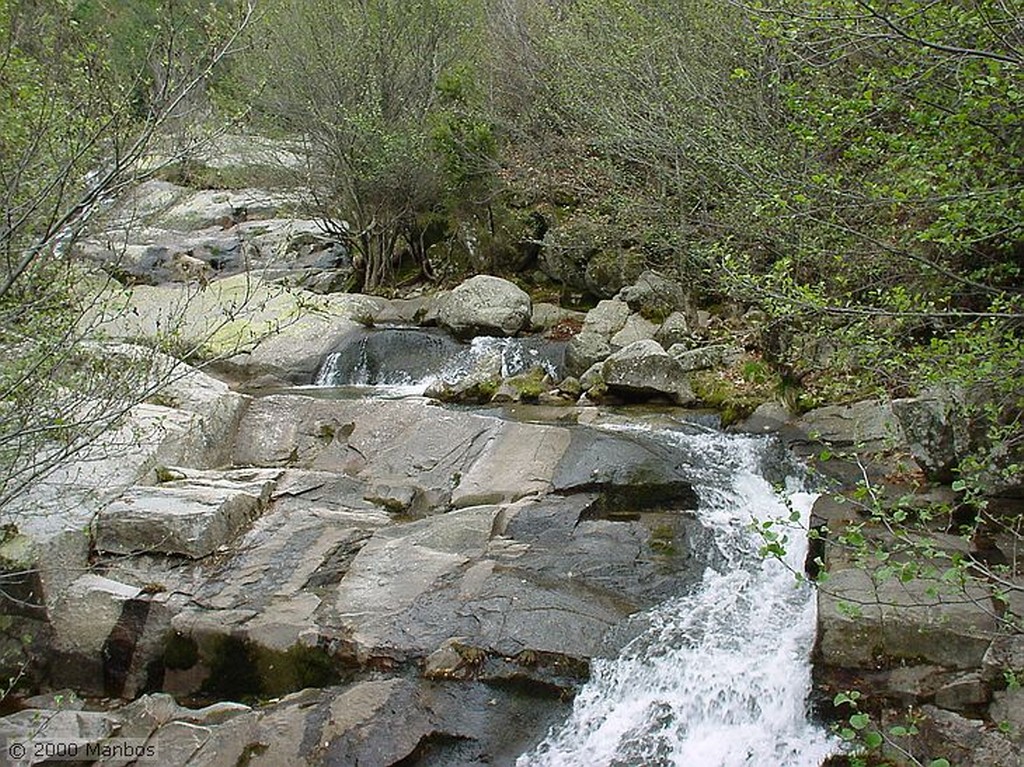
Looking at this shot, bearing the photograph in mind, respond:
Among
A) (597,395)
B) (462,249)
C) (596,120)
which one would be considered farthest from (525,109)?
(597,395)

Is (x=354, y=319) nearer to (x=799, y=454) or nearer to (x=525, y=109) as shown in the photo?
(x=525, y=109)

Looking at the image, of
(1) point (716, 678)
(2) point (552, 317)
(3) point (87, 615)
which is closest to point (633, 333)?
(2) point (552, 317)

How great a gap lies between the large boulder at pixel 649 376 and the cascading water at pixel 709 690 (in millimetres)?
4166

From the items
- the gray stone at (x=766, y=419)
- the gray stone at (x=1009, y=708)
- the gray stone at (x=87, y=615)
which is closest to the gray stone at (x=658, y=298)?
the gray stone at (x=766, y=419)

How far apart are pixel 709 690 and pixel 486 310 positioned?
10.1 m

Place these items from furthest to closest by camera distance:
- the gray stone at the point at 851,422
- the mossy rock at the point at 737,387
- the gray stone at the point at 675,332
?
the gray stone at the point at 675,332 < the mossy rock at the point at 737,387 < the gray stone at the point at 851,422

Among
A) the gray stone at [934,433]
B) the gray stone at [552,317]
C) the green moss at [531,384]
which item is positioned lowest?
the gray stone at [552,317]

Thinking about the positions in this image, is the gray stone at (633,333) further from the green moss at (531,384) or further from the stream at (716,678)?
the stream at (716,678)

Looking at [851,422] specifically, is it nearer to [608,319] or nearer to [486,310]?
[608,319]

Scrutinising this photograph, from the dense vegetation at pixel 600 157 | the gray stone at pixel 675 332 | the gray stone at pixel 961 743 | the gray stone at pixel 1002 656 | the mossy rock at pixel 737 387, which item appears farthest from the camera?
the gray stone at pixel 675 332

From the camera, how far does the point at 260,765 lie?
5.09 metres

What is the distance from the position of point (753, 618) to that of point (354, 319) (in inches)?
444

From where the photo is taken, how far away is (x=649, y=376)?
429 inches

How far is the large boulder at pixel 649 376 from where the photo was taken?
1081 cm
